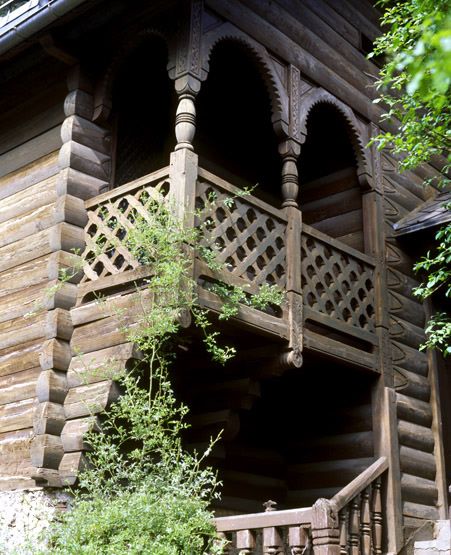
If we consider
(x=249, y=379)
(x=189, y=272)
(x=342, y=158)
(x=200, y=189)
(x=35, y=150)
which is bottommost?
(x=249, y=379)

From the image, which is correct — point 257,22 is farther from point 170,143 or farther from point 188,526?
point 188,526

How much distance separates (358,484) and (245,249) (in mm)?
2325

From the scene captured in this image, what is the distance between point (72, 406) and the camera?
7.28 metres

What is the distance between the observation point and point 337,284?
343 inches

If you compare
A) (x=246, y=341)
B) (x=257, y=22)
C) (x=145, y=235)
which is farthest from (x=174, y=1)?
(x=246, y=341)

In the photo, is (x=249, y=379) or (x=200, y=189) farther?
(x=249, y=379)

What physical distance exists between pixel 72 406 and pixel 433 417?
4.71 metres

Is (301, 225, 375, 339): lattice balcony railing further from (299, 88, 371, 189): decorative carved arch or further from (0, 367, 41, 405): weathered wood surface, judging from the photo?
(0, 367, 41, 405): weathered wood surface

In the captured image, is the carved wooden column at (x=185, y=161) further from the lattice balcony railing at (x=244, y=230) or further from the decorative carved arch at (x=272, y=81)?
the decorative carved arch at (x=272, y=81)

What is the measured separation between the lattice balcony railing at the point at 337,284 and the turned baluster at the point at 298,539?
245 centimetres

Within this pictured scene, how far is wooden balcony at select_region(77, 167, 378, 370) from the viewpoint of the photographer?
7238 millimetres

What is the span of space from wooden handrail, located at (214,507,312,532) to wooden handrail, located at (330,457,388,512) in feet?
0.85

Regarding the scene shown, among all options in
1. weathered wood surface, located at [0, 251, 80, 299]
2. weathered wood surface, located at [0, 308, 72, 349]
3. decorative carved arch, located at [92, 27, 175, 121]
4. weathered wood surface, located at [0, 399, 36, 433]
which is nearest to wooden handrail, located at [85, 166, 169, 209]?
weathered wood surface, located at [0, 251, 80, 299]

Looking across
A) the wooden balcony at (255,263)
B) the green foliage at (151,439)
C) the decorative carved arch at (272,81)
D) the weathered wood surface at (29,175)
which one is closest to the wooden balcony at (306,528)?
the green foliage at (151,439)
